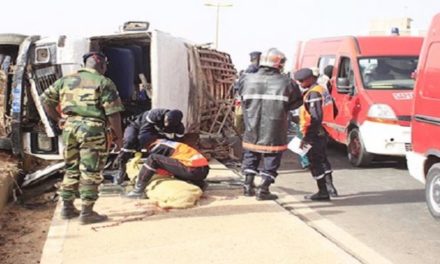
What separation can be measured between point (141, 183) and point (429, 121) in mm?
3061

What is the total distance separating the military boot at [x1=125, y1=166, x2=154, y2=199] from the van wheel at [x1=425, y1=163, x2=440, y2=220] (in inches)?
114

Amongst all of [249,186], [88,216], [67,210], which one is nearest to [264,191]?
[249,186]

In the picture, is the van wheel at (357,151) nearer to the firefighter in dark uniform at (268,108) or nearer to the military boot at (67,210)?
the firefighter in dark uniform at (268,108)

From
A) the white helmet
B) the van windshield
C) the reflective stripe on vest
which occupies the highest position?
the white helmet

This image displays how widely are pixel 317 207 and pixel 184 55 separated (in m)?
2.94

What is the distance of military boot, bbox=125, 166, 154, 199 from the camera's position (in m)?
6.47

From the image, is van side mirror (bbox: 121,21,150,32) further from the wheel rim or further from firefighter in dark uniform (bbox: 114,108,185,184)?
the wheel rim

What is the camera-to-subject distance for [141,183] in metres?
6.52

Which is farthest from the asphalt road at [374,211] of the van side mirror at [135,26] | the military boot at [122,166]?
A: the van side mirror at [135,26]

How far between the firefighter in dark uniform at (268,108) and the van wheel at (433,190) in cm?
151

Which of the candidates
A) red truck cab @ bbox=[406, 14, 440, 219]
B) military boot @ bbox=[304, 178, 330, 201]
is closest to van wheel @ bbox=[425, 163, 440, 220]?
red truck cab @ bbox=[406, 14, 440, 219]

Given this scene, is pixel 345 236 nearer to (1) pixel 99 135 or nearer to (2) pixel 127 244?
(2) pixel 127 244

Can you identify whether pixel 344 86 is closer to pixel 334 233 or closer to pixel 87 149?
pixel 334 233

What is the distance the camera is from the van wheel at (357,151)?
911cm
